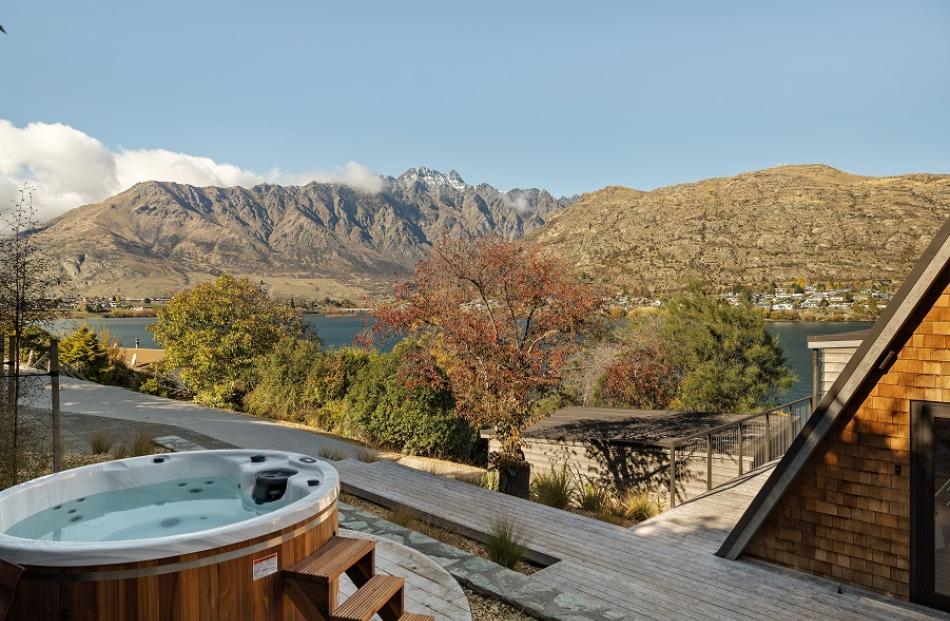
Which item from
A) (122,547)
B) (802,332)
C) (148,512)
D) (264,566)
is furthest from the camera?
(802,332)

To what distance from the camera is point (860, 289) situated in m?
37.1

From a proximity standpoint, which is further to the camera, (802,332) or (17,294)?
(802,332)

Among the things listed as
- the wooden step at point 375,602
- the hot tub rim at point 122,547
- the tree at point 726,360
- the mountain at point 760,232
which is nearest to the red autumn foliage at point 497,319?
the wooden step at point 375,602

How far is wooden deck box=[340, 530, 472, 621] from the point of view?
4.14 meters

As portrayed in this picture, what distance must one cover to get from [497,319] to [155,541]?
7031 millimetres

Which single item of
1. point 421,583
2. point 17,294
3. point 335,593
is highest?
point 17,294

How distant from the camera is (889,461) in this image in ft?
14.8

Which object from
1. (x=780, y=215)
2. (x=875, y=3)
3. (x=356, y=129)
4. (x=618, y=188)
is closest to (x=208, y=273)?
(x=618, y=188)

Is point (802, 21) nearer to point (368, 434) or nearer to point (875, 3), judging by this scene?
point (875, 3)

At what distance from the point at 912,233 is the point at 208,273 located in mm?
165720

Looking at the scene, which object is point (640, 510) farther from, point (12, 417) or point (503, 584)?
point (12, 417)

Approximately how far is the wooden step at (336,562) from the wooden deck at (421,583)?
0.54 meters

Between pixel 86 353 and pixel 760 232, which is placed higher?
pixel 760 232

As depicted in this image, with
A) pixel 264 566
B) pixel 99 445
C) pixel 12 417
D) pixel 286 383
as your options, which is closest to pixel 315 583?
pixel 264 566
